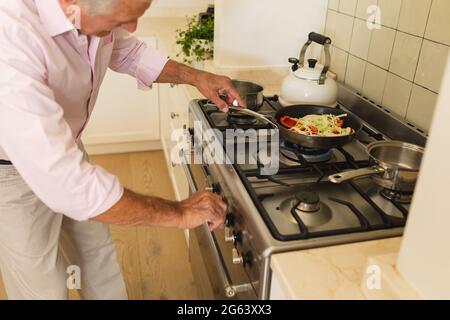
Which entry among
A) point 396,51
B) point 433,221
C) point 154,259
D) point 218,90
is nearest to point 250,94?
point 218,90

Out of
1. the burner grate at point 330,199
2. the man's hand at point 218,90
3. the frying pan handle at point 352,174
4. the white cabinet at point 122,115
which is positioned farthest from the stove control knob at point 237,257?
the white cabinet at point 122,115

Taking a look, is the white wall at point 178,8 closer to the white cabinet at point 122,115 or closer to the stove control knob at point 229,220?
the white cabinet at point 122,115

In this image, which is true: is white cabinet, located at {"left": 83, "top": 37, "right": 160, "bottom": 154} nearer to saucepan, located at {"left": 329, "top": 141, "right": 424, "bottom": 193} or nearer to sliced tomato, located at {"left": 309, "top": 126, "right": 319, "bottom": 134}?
sliced tomato, located at {"left": 309, "top": 126, "right": 319, "bottom": 134}

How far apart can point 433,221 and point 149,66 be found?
40.6 inches

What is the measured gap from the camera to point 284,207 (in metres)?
0.89

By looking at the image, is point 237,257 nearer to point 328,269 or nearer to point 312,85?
point 328,269

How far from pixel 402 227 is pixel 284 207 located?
23 cm

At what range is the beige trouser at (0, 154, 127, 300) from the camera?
113 centimetres

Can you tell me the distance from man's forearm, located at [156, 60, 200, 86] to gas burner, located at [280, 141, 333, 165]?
437mm

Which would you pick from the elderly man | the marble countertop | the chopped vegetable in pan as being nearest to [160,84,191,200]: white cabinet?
the elderly man

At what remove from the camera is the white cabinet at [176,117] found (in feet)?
5.53

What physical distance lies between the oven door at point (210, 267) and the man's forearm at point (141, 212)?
19 centimetres

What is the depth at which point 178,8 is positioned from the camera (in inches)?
116
